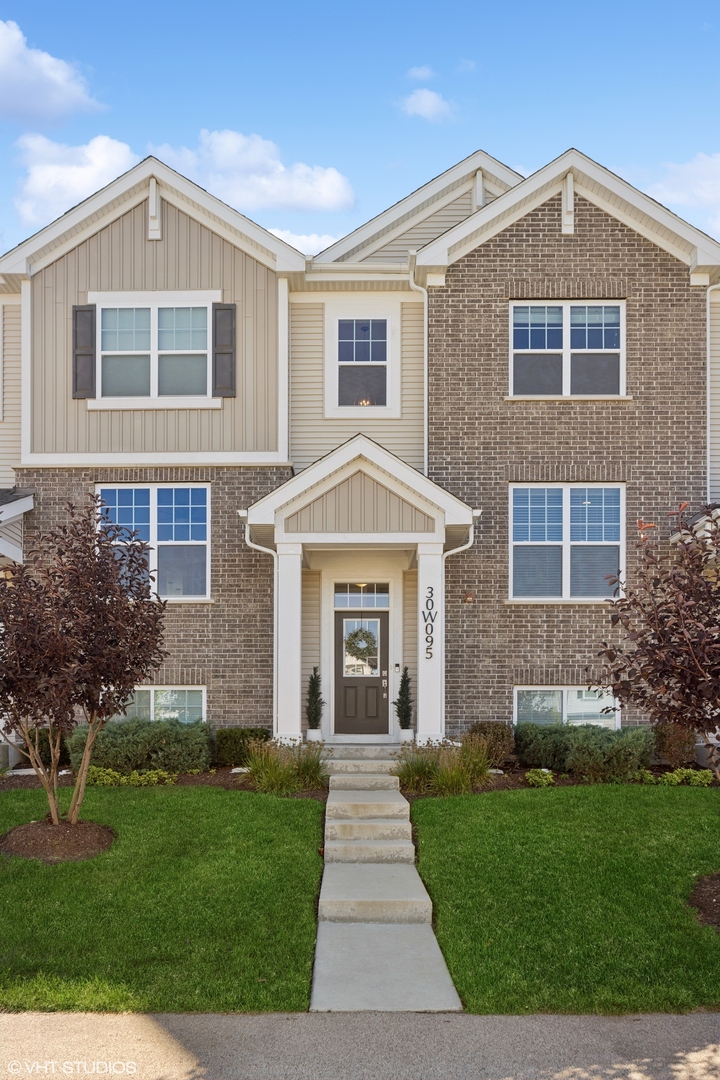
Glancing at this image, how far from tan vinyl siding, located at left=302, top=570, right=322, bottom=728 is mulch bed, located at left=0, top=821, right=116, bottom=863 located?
5551 mm

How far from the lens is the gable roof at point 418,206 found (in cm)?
1625

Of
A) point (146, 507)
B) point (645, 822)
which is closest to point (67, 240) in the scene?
point (146, 507)

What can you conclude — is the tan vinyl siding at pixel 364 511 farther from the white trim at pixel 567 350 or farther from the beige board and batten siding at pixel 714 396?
the beige board and batten siding at pixel 714 396

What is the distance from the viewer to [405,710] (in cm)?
1422

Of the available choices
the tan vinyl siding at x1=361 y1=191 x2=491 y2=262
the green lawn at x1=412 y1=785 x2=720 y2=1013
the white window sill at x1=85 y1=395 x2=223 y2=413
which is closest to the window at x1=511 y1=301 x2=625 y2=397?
the tan vinyl siding at x1=361 y1=191 x2=491 y2=262

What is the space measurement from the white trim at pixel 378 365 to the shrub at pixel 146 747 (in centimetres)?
561

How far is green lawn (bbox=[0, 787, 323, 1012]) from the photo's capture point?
6.30 metres

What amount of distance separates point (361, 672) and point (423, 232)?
25.8ft

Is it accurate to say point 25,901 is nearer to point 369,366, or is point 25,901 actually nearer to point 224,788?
point 224,788

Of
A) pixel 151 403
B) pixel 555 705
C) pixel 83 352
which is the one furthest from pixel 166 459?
pixel 555 705

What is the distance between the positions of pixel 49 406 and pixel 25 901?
896cm

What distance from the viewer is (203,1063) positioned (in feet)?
17.7

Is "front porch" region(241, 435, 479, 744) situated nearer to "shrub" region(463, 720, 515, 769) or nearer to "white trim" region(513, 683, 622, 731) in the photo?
"shrub" region(463, 720, 515, 769)

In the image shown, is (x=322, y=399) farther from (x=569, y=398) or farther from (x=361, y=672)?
(x=361, y=672)
